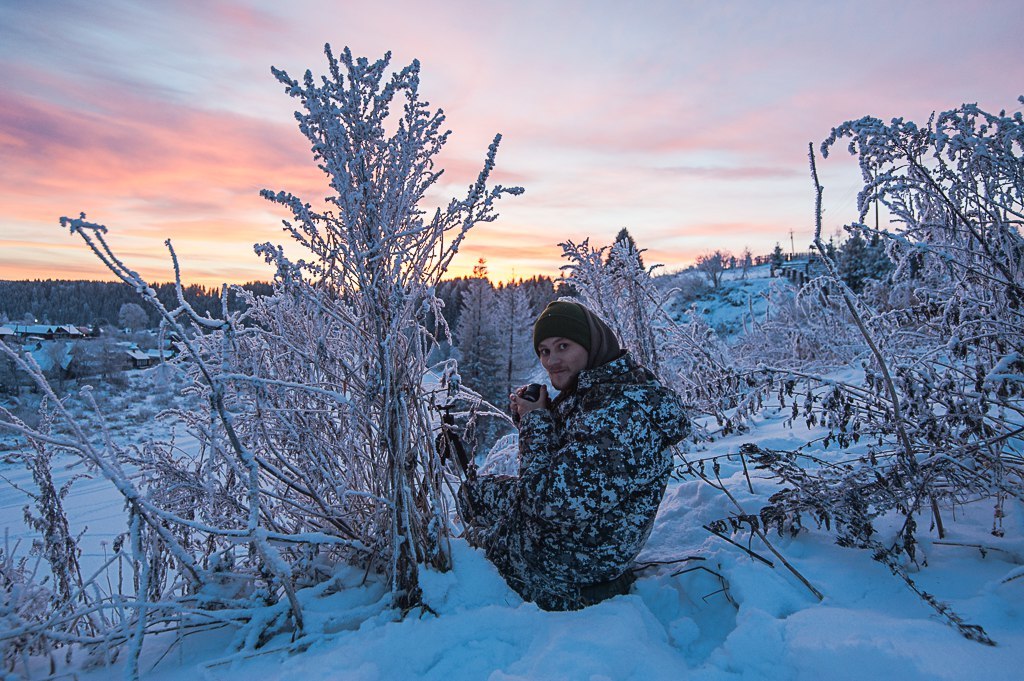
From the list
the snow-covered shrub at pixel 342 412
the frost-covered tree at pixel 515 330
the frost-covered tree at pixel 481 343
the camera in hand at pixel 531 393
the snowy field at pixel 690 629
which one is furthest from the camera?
the frost-covered tree at pixel 515 330

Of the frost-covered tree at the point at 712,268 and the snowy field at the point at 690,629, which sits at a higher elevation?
the frost-covered tree at the point at 712,268

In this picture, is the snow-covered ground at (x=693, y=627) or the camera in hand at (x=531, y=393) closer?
the snow-covered ground at (x=693, y=627)

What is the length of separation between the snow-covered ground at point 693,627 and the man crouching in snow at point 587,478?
0.40 feet

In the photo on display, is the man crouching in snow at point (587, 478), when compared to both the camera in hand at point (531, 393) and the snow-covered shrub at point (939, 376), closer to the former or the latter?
the camera in hand at point (531, 393)

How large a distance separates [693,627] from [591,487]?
24.8 inches

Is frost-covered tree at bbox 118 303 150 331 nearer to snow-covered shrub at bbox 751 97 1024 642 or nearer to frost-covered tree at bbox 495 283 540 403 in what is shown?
frost-covered tree at bbox 495 283 540 403

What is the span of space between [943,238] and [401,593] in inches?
122

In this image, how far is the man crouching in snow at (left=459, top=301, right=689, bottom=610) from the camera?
1.94 m

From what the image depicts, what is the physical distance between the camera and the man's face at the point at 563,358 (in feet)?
7.54

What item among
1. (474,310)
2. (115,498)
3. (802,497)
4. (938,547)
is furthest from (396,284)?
(474,310)

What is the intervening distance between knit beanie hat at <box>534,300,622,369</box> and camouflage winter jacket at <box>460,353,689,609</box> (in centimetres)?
10

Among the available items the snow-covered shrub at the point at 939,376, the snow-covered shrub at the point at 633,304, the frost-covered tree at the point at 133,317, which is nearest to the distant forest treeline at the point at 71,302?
the frost-covered tree at the point at 133,317

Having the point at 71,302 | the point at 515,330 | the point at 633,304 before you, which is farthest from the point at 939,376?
the point at 71,302

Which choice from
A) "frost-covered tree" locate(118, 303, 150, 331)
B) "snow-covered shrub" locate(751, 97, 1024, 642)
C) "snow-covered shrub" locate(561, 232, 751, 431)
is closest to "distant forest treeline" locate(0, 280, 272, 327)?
"frost-covered tree" locate(118, 303, 150, 331)
